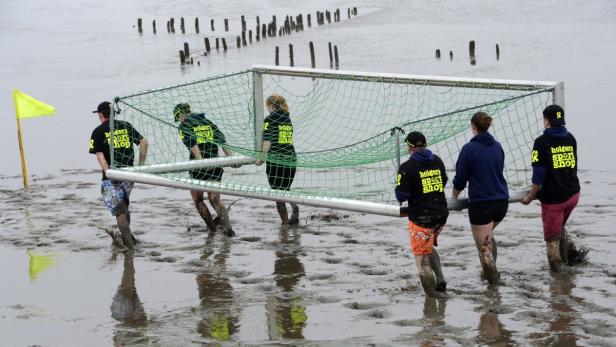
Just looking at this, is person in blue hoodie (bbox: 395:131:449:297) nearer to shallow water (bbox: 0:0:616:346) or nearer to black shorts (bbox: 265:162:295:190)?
shallow water (bbox: 0:0:616:346)

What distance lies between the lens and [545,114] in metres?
9.86

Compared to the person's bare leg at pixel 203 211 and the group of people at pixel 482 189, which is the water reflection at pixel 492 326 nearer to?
the group of people at pixel 482 189

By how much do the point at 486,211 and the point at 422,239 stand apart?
741 millimetres

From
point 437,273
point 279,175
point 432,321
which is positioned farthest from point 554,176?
point 279,175

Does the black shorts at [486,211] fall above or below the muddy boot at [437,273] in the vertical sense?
above

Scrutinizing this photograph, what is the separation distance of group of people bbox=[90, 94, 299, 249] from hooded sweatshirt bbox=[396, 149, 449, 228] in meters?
3.03

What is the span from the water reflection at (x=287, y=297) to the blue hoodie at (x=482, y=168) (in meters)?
1.98

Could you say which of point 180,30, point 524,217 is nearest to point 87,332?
point 524,217

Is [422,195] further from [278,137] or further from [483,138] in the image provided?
[278,137]

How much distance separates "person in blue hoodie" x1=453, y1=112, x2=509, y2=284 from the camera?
957cm

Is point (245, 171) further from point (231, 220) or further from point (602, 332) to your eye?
point (602, 332)

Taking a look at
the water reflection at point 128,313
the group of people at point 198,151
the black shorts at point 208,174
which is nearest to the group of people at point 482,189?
the water reflection at point 128,313

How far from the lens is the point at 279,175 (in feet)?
43.4

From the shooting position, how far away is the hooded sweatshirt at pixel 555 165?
990cm
